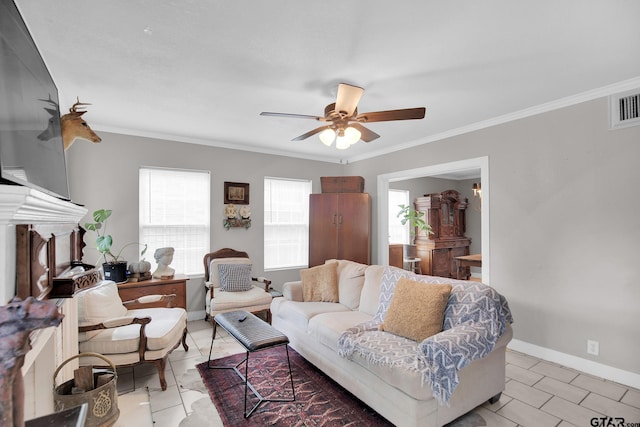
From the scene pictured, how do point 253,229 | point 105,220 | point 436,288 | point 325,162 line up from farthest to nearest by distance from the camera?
point 325,162 → point 253,229 → point 105,220 → point 436,288

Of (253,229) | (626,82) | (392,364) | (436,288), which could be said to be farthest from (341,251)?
(626,82)

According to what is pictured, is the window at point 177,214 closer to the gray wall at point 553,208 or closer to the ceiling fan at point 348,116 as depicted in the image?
the gray wall at point 553,208

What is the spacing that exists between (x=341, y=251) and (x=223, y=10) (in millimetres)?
3986

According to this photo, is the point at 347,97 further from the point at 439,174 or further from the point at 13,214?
the point at 439,174

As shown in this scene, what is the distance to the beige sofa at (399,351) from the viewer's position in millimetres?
1929

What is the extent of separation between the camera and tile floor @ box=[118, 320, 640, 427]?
2.22 metres

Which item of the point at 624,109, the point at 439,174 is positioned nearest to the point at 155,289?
the point at 439,174

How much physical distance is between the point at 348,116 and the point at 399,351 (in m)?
1.85

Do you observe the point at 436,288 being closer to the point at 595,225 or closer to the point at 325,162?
the point at 595,225

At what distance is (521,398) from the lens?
250 cm

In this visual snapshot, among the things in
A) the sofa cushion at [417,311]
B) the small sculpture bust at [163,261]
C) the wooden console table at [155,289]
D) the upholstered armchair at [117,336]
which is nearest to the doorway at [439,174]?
the sofa cushion at [417,311]

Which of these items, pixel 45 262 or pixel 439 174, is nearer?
pixel 45 262

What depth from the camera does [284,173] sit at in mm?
5340

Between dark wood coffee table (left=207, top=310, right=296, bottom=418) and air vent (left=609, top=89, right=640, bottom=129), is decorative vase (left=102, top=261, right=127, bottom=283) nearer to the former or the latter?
dark wood coffee table (left=207, top=310, right=296, bottom=418)
